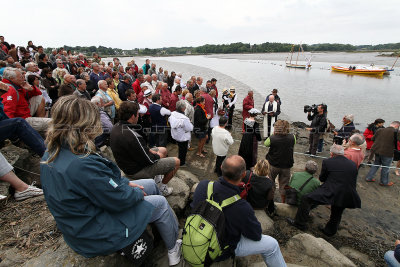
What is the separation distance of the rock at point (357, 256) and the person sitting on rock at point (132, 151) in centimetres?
353

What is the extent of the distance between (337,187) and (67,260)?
418cm

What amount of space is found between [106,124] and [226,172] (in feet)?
12.8

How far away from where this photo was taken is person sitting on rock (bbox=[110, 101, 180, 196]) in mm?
3006

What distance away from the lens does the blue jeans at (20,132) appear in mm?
3393

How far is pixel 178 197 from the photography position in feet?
12.4

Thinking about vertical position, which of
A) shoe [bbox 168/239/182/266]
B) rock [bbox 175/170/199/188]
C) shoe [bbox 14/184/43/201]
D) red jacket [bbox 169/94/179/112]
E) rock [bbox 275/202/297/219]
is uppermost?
red jacket [bbox 169/94/179/112]

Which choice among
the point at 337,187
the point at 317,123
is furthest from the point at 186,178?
the point at 317,123

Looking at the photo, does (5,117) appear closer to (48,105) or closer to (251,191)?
(48,105)

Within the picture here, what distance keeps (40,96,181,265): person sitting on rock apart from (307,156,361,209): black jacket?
3.41 meters

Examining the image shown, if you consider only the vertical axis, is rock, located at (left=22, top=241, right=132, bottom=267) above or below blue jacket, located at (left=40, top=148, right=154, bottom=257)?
below

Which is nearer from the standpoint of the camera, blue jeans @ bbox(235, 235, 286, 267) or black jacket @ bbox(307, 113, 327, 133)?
blue jeans @ bbox(235, 235, 286, 267)

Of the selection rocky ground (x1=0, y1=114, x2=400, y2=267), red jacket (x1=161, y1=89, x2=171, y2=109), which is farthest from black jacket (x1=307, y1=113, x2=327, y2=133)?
red jacket (x1=161, y1=89, x2=171, y2=109)

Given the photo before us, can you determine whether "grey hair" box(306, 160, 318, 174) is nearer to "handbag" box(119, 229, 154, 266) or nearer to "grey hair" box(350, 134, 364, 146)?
"grey hair" box(350, 134, 364, 146)

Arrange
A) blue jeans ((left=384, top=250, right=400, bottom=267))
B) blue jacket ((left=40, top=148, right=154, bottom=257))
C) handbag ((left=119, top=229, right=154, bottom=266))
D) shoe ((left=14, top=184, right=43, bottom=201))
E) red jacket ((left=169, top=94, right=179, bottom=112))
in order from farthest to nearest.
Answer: red jacket ((left=169, top=94, right=179, bottom=112)) → shoe ((left=14, top=184, right=43, bottom=201)) → blue jeans ((left=384, top=250, right=400, bottom=267)) → handbag ((left=119, top=229, right=154, bottom=266)) → blue jacket ((left=40, top=148, right=154, bottom=257))
